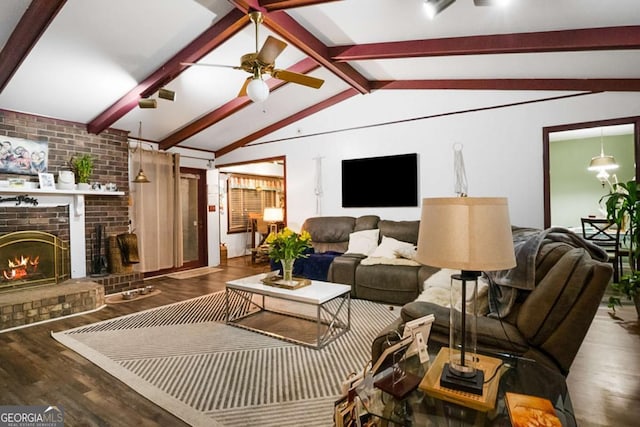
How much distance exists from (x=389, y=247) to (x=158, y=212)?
13.8ft

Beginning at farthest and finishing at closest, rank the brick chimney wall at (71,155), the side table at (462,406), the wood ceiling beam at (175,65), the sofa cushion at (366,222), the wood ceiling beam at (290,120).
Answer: the wood ceiling beam at (290,120) → the sofa cushion at (366,222) → the brick chimney wall at (71,155) → the wood ceiling beam at (175,65) → the side table at (462,406)

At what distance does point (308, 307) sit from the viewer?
414 cm

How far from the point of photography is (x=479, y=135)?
454 centimetres

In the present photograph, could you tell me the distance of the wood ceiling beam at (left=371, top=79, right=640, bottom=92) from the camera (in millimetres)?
3619

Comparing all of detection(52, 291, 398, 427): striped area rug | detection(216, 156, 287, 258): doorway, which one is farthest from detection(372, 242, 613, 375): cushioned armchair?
detection(216, 156, 287, 258): doorway

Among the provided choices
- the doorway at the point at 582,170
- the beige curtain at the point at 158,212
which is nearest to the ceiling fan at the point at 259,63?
the beige curtain at the point at 158,212

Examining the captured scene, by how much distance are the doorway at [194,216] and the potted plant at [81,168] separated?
189cm

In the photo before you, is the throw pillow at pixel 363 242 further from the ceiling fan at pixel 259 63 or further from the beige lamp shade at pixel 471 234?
the beige lamp shade at pixel 471 234

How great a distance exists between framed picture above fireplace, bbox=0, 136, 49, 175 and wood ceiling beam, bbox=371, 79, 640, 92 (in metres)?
4.85

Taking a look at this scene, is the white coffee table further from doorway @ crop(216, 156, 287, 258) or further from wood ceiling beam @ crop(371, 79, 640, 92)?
doorway @ crop(216, 156, 287, 258)

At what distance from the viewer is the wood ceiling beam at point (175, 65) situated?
3.23 metres

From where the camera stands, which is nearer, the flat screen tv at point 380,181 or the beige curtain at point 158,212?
the flat screen tv at point 380,181

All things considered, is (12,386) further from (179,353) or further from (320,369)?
(320,369)

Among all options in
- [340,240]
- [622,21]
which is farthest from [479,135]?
[340,240]
